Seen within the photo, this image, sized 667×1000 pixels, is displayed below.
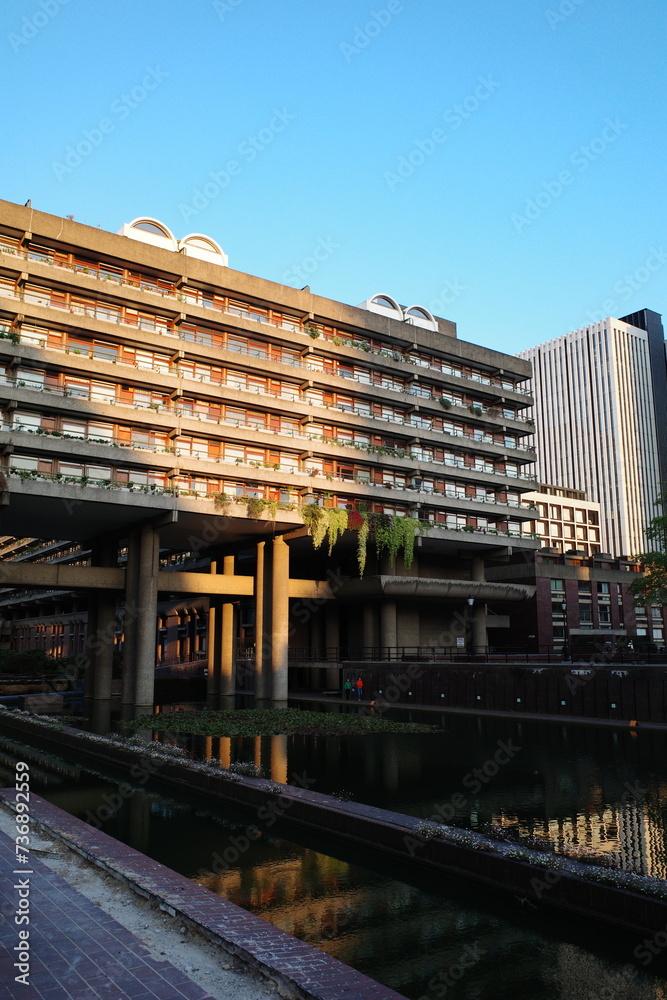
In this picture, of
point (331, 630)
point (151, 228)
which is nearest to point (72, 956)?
point (151, 228)

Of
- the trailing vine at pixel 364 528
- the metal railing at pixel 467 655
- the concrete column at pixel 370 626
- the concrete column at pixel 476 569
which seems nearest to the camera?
the metal railing at pixel 467 655

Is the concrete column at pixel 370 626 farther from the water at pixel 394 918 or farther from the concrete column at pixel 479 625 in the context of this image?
the water at pixel 394 918

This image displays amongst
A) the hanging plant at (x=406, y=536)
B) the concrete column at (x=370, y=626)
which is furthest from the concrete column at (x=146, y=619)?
the concrete column at (x=370, y=626)

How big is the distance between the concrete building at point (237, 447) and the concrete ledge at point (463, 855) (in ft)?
91.8

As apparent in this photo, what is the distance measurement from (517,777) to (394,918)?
10532 mm

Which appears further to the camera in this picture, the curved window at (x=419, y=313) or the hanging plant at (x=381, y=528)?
the curved window at (x=419, y=313)

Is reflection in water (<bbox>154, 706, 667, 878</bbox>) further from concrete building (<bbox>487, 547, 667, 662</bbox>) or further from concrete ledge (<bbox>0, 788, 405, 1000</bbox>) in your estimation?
concrete building (<bbox>487, 547, 667, 662</bbox>)

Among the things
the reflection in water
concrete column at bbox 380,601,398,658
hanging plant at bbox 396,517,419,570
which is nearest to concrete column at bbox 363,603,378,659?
concrete column at bbox 380,601,398,658

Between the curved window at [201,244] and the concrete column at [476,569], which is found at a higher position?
the curved window at [201,244]

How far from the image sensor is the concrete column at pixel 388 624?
5572cm

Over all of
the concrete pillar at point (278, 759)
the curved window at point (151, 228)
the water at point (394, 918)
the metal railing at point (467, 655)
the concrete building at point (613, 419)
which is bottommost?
the concrete pillar at point (278, 759)

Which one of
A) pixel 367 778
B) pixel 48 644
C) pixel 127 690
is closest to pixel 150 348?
pixel 127 690

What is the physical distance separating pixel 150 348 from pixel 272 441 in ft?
31.1

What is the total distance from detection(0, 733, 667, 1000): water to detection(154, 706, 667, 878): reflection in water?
2.32m
